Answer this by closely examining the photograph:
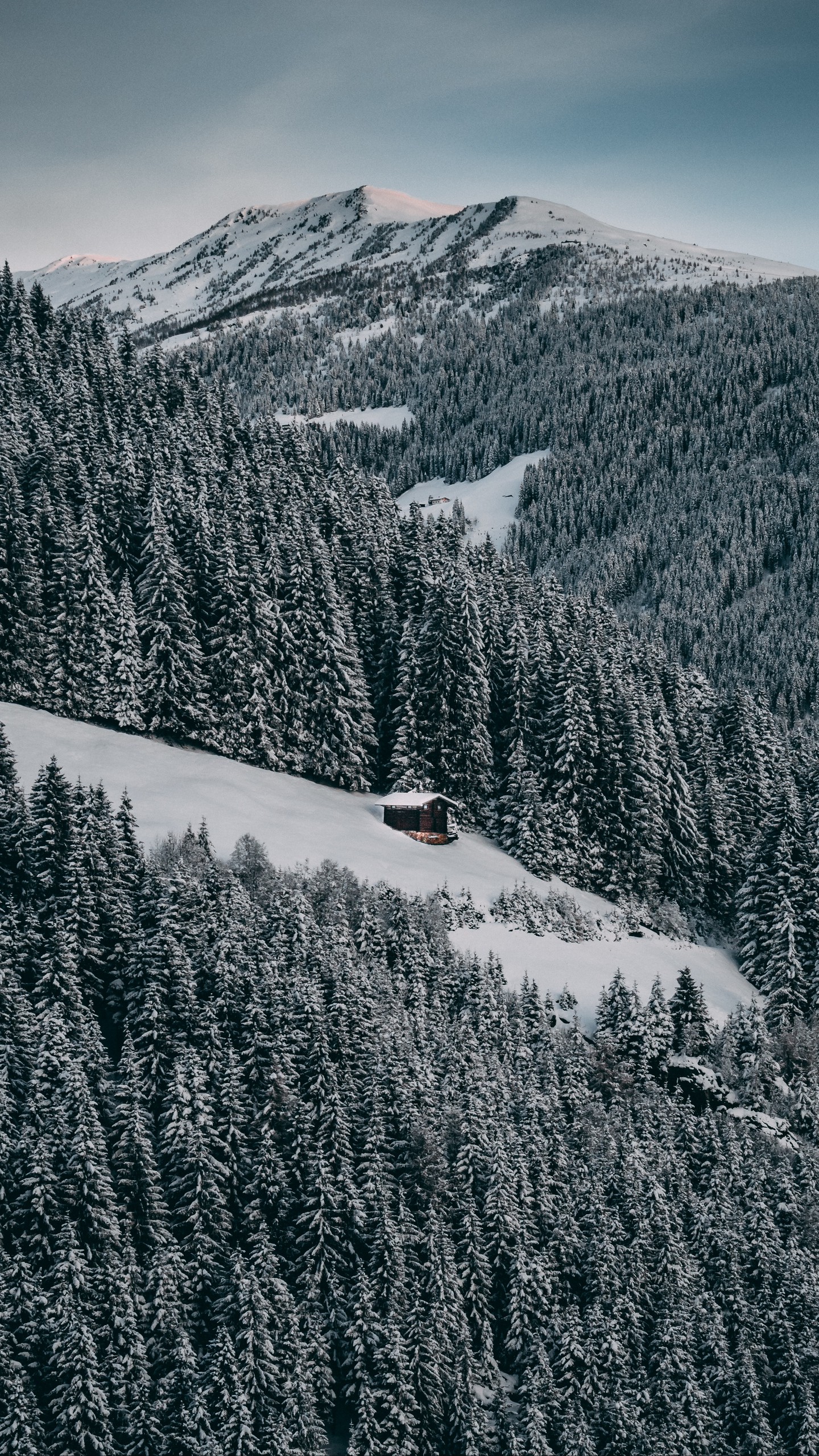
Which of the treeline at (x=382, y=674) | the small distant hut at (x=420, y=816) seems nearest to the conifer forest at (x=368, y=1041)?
the treeline at (x=382, y=674)

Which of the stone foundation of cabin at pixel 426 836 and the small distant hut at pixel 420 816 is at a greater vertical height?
the small distant hut at pixel 420 816

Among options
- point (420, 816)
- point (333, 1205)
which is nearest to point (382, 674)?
point (420, 816)

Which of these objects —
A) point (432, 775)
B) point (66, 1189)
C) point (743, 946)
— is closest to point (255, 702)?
point (432, 775)

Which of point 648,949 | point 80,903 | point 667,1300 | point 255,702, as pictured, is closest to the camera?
point 667,1300

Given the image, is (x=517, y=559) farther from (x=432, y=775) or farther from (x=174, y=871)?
(x=174, y=871)

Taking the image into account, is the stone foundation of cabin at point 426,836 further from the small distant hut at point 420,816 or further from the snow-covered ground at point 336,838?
the snow-covered ground at point 336,838
